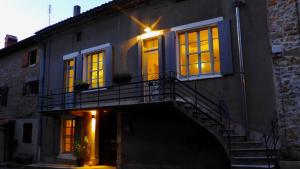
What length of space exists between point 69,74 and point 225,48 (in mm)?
→ 7921

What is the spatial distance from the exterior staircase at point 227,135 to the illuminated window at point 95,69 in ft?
14.2

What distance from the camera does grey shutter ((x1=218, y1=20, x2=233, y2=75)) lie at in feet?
31.0

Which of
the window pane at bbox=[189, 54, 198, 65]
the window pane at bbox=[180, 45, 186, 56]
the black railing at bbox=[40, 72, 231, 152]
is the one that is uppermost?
the window pane at bbox=[180, 45, 186, 56]

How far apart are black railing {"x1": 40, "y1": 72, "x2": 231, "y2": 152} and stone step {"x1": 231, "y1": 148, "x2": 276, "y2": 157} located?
1.44 feet

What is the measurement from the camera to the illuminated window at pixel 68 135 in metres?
13.9

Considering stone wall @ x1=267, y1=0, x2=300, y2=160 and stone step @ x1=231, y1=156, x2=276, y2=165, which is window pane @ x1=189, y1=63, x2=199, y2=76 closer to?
stone wall @ x1=267, y1=0, x2=300, y2=160

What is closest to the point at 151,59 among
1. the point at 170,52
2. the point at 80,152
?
the point at 170,52

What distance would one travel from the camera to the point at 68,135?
555 inches

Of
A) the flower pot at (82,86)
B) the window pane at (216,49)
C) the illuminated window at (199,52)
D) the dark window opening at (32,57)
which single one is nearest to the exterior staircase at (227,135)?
the illuminated window at (199,52)

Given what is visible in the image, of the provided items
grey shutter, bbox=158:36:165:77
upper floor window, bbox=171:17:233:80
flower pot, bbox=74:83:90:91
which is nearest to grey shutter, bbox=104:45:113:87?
flower pot, bbox=74:83:90:91

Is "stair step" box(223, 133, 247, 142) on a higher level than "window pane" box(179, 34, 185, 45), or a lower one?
lower

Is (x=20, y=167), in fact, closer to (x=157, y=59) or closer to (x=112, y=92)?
(x=112, y=92)

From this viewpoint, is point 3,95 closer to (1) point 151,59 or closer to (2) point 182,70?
(1) point 151,59

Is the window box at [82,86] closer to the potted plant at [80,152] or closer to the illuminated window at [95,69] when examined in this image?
the illuminated window at [95,69]
